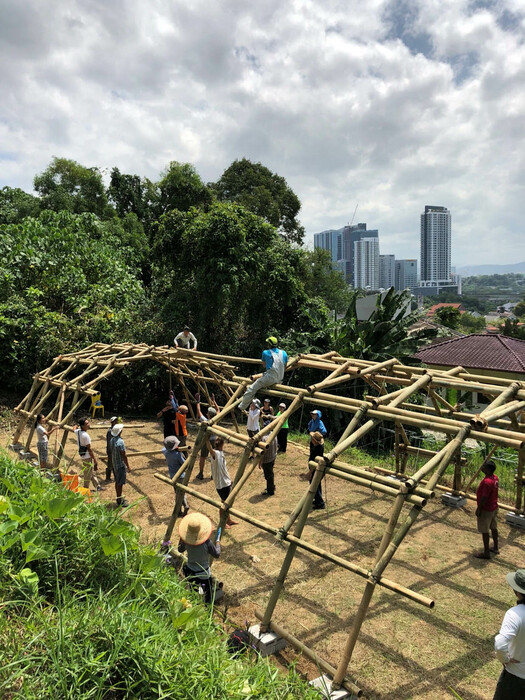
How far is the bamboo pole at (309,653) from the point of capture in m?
4.43

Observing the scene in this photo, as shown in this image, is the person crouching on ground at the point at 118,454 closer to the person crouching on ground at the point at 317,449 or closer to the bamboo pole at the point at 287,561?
the person crouching on ground at the point at 317,449

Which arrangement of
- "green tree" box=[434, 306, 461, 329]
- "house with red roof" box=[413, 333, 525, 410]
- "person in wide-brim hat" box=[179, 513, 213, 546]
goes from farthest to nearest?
"green tree" box=[434, 306, 461, 329]
"house with red roof" box=[413, 333, 525, 410]
"person in wide-brim hat" box=[179, 513, 213, 546]

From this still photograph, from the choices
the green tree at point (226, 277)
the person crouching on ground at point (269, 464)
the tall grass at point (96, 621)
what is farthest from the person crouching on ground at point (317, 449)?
the green tree at point (226, 277)

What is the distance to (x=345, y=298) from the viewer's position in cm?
3503

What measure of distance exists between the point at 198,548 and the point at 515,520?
5804mm

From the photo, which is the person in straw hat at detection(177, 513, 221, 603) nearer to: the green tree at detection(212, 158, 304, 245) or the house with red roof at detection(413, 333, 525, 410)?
the house with red roof at detection(413, 333, 525, 410)

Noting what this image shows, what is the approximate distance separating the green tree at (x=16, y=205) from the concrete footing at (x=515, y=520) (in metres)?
24.3

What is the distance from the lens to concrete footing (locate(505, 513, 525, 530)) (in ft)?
26.4

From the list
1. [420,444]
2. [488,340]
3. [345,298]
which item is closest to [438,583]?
[420,444]

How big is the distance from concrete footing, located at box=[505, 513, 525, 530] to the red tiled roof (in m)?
11.3

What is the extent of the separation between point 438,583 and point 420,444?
7295 millimetres

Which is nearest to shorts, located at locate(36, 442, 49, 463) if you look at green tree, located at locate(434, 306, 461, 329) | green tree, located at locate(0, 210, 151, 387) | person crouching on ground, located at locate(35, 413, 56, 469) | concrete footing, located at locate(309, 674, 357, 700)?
person crouching on ground, located at locate(35, 413, 56, 469)

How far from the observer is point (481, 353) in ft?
67.9

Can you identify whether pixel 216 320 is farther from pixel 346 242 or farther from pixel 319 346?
pixel 346 242
